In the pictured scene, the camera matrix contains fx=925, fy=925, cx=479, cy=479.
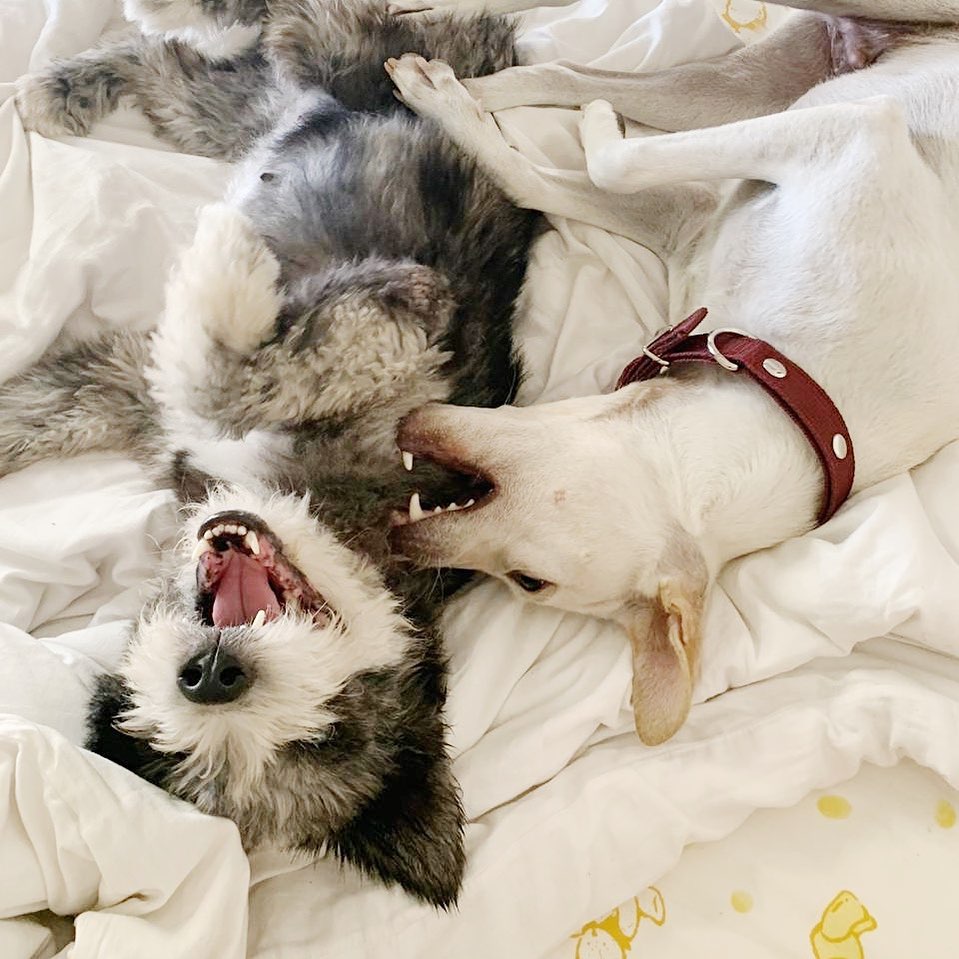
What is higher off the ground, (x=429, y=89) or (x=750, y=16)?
(x=429, y=89)

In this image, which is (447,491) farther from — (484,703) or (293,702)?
(293,702)

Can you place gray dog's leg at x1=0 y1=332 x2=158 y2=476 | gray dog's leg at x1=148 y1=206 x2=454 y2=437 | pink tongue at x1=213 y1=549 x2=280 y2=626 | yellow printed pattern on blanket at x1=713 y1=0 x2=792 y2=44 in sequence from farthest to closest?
yellow printed pattern on blanket at x1=713 y1=0 x2=792 y2=44 < gray dog's leg at x1=0 y1=332 x2=158 y2=476 < gray dog's leg at x1=148 y1=206 x2=454 y2=437 < pink tongue at x1=213 y1=549 x2=280 y2=626

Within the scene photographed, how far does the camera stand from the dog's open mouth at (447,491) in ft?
5.01

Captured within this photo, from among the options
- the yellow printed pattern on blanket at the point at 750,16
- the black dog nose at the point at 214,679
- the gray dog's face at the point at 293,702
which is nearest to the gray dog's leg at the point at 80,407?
the gray dog's face at the point at 293,702

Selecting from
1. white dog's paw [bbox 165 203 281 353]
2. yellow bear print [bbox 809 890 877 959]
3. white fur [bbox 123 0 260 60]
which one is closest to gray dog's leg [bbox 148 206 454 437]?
white dog's paw [bbox 165 203 281 353]

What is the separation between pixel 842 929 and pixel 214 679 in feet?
3.41

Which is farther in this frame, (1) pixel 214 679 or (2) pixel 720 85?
(2) pixel 720 85

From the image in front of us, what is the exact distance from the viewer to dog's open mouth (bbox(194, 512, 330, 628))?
1305mm

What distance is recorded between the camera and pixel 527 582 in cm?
156

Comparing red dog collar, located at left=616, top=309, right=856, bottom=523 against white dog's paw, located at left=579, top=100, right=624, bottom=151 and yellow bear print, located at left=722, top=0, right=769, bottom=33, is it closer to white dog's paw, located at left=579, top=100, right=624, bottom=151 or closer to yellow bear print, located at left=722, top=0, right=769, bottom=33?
white dog's paw, located at left=579, top=100, right=624, bottom=151

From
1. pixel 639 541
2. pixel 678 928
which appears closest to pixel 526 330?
pixel 639 541

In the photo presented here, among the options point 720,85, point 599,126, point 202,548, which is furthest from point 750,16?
point 202,548

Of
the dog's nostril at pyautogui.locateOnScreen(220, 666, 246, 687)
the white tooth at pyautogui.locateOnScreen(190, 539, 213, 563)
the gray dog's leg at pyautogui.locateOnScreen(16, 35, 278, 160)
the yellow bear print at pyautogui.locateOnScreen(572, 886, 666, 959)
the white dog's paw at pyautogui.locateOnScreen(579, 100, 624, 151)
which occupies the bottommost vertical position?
the yellow bear print at pyautogui.locateOnScreen(572, 886, 666, 959)

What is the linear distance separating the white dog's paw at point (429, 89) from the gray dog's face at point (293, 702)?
3.21 feet
